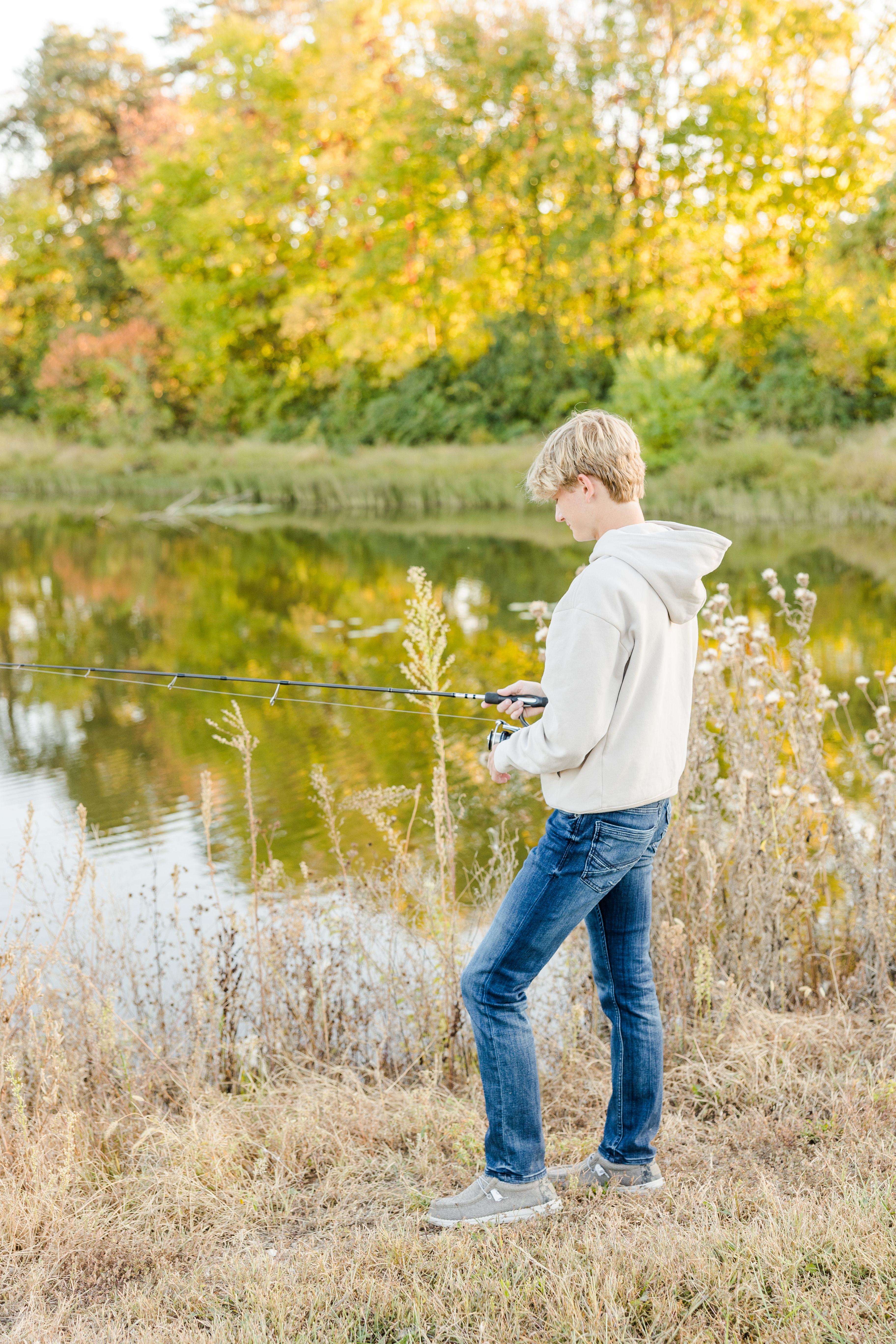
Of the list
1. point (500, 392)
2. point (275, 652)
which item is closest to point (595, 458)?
point (275, 652)

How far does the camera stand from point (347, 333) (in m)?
33.2

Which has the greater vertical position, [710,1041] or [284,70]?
[284,70]

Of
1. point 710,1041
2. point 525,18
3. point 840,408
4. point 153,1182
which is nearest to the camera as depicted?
point 153,1182

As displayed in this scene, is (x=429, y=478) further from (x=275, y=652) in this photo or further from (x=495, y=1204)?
(x=495, y=1204)

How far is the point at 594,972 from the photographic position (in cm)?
286

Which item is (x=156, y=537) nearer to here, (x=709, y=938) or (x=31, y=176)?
(x=709, y=938)

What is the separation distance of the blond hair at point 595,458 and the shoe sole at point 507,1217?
1.61 metres

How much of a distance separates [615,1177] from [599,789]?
104cm

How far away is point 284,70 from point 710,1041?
37043 mm

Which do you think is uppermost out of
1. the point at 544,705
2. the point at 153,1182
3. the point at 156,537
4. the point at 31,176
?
the point at 31,176

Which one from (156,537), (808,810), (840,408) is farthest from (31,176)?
(808,810)

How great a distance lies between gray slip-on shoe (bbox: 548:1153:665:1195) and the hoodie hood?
1325 millimetres

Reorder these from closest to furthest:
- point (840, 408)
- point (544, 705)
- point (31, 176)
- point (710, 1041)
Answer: point (544, 705) → point (710, 1041) → point (840, 408) → point (31, 176)

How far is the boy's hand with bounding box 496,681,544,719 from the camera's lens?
263cm
